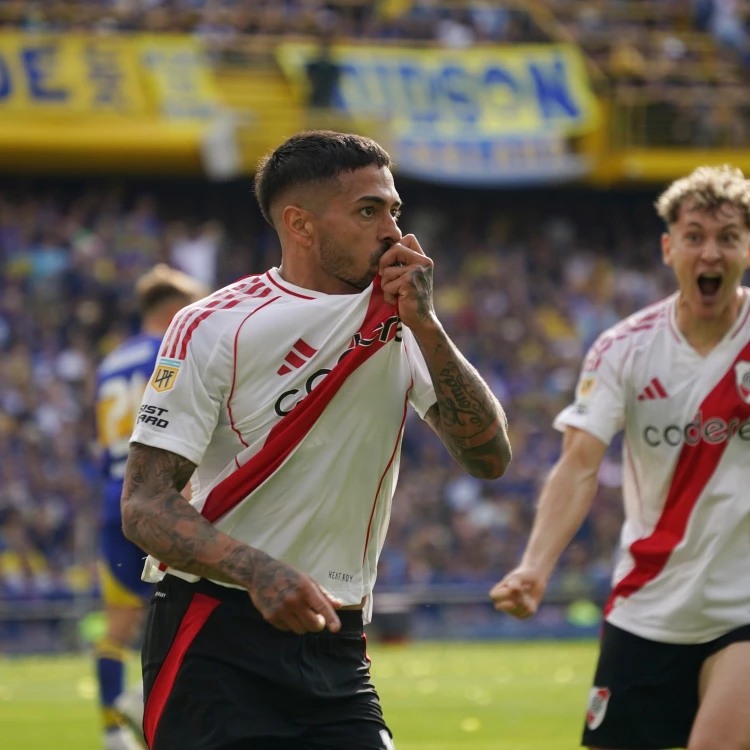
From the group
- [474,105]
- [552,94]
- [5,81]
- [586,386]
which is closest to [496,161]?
[474,105]

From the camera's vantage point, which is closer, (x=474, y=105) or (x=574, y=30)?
(x=474, y=105)

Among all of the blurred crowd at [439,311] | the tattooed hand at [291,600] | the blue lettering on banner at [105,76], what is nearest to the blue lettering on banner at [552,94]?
the blurred crowd at [439,311]

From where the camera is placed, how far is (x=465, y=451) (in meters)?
4.30

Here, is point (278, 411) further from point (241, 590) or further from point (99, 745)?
point (99, 745)

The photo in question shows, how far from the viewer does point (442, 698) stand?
1344 cm

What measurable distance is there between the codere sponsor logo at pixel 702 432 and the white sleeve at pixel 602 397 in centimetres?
19

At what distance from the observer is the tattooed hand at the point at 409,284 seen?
4082mm

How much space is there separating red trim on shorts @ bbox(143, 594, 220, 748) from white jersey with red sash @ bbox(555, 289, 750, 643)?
223cm

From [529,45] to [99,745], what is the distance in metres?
22.0

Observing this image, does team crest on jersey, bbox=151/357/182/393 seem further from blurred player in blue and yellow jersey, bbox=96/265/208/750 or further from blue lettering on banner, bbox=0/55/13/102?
blue lettering on banner, bbox=0/55/13/102

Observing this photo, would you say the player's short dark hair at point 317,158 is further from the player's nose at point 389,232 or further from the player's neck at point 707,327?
the player's neck at point 707,327

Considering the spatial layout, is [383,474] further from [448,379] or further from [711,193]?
[711,193]

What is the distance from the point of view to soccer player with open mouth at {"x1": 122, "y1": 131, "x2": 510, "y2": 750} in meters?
4.09

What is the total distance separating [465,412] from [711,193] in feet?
7.23
